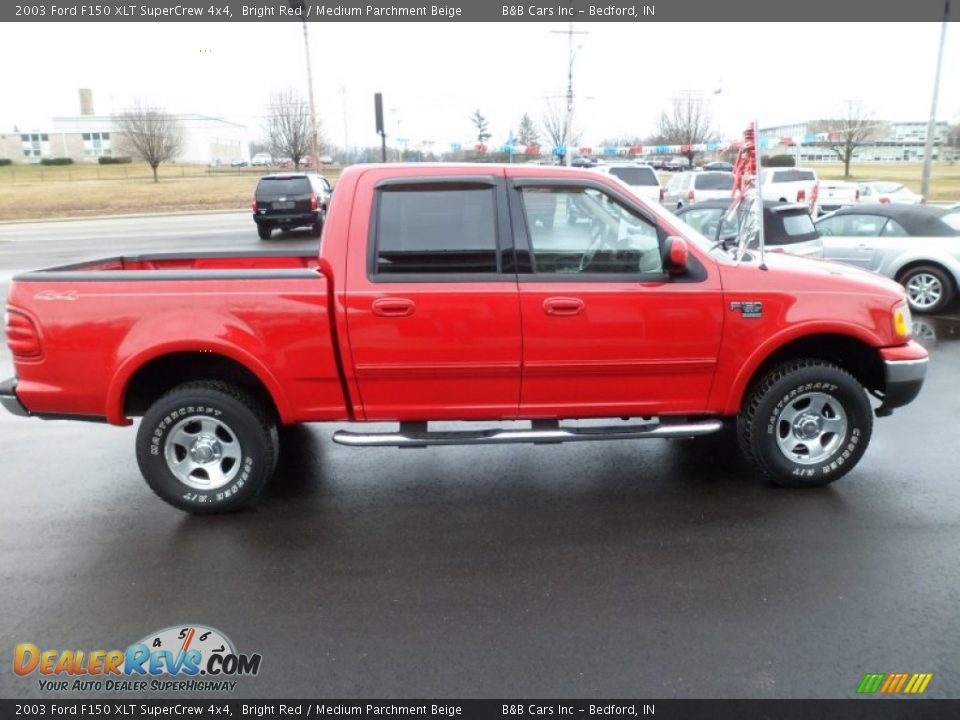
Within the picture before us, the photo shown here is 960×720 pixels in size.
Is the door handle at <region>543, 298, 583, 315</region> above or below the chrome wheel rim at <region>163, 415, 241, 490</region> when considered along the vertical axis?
above

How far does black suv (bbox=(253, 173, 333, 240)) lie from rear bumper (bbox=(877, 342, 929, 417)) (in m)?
19.3

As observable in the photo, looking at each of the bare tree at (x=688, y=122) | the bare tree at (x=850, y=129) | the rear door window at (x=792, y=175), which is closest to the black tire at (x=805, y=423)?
the rear door window at (x=792, y=175)

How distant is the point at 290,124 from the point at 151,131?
12311mm

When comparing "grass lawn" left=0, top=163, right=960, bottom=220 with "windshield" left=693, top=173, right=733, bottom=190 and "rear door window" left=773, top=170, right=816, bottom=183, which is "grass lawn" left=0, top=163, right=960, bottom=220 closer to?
"rear door window" left=773, top=170, right=816, bottom=183

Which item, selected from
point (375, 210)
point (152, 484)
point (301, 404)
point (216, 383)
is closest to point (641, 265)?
point (375, 210)

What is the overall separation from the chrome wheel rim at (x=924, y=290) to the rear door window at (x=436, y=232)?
26.3 ft

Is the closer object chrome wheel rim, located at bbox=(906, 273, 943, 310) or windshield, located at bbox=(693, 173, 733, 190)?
chrome wheel rim, located at bbox=(906, 273, 943, 310)

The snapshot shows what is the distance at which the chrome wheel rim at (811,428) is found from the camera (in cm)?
446

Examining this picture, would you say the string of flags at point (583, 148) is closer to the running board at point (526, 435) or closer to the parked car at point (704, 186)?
the parked car at point (704, 186)

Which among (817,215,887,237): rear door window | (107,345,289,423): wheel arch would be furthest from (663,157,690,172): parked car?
(107,345,289,423): wheel arch

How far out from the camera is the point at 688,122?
5197cm

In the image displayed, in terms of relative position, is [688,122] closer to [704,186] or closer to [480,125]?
[480,125]

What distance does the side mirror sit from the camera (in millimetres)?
4035
